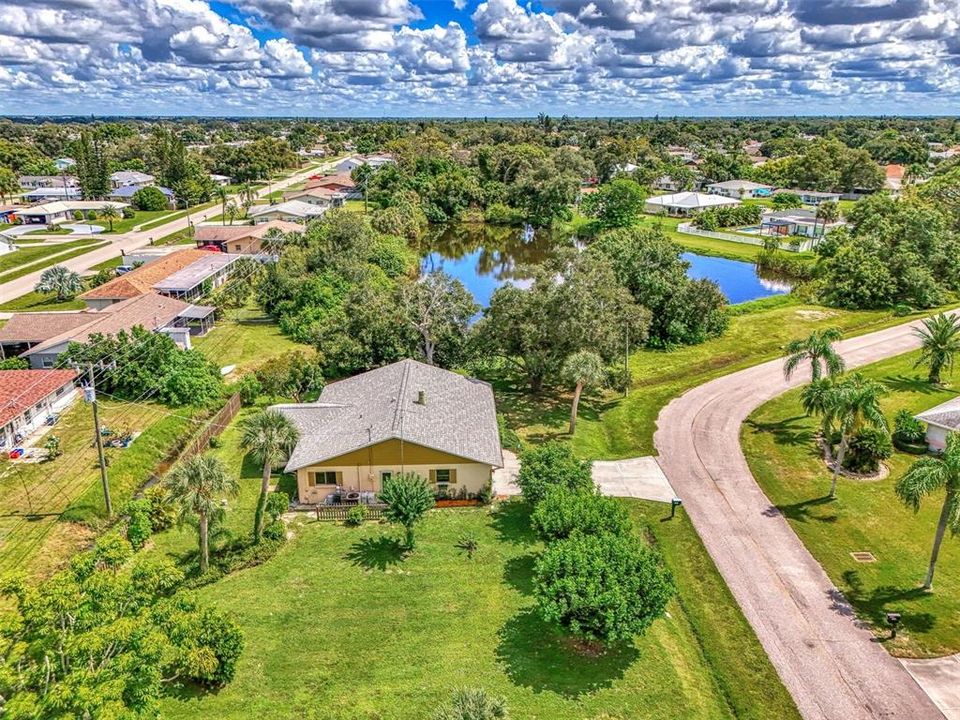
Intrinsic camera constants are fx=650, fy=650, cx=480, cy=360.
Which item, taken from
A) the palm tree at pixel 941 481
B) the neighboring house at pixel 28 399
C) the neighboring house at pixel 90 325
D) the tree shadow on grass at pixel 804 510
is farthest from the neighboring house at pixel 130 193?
the palm tree at pixel 941 481

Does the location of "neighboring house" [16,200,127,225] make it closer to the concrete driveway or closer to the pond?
the pond

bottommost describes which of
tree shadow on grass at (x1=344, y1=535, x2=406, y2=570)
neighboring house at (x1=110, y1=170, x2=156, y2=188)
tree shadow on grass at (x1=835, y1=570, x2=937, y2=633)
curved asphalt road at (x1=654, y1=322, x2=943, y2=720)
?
tree shadow on grass at (x1=344, y1=535, x2=406, y2=570)

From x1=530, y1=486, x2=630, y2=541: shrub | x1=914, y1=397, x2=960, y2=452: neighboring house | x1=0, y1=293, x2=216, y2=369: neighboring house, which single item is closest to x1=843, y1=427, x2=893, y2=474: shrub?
x1=914, y1=397, x2=960, y2=452: neighboring house

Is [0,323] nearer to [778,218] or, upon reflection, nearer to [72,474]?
[72,474]

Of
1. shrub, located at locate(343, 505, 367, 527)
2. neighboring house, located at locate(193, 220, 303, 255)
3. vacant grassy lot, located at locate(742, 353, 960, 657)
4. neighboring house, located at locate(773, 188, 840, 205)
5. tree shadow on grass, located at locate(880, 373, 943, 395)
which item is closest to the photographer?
vacant grassy lot, located at locate(742, 353, 960, 657)

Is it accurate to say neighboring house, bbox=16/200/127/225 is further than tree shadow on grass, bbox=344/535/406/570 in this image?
Yes

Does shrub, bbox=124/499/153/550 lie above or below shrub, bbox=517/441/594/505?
below

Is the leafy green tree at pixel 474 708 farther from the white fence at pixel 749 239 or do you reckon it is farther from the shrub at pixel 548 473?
the white fence at pixel 749 239

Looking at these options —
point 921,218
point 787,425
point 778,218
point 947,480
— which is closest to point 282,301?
point 787,425
